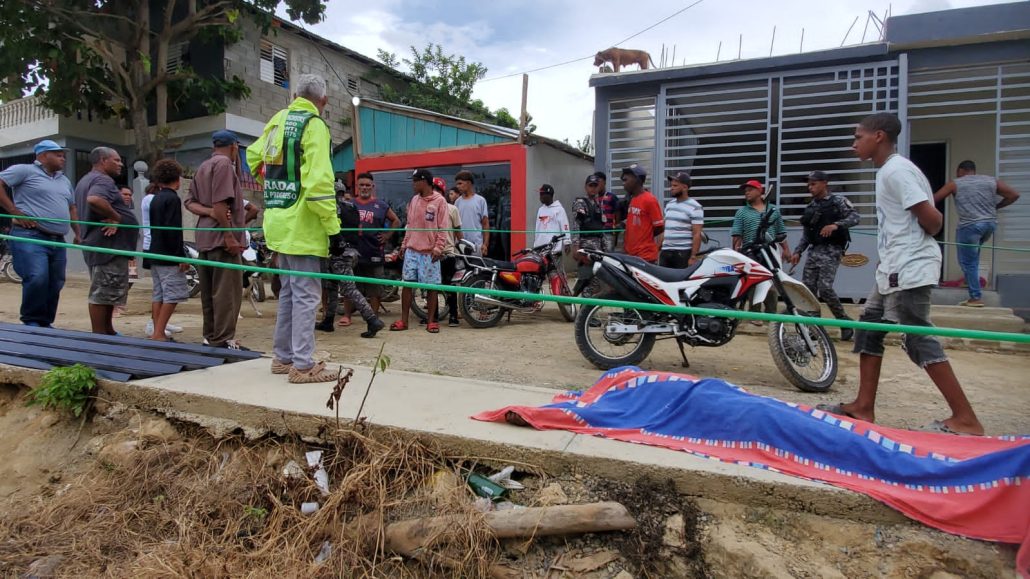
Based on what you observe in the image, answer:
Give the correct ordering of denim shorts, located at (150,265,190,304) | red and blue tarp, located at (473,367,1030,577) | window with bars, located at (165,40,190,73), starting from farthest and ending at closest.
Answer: window with bars, located at (165,40,190,73) < denim shorts, located at (150,265,190,304) < red and blue tarp, located at (473,367,1030,577)

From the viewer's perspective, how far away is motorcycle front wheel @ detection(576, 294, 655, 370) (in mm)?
4387

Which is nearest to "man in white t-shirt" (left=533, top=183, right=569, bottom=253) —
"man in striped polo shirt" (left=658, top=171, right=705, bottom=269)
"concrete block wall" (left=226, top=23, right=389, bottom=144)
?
"man in striped polo shirt" (left=658, top=171, right=705, bottom=269)

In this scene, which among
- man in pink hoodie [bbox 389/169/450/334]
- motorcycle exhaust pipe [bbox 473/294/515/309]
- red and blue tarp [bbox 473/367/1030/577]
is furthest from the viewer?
motorcycle exhaust pipe [bbox 473/294/515/309]

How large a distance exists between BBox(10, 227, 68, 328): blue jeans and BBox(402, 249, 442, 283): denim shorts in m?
2.90

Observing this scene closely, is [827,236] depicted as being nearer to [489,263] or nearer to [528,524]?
[489,263]

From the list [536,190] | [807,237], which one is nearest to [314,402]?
[807,237]

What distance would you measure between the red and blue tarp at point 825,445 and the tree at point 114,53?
1200 centimetres

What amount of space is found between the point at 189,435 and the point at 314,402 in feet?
2.45

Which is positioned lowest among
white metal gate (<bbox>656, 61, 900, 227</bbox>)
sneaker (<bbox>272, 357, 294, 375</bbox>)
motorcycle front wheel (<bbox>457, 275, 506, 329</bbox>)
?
sneaker (<bbox>272, 357, 294, 375</bbox>)

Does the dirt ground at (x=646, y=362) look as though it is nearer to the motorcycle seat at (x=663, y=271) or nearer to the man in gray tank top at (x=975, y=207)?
the motorcycle seat at (x=663, y=271)

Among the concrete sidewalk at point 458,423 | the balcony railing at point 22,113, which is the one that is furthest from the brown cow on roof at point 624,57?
the balcony railing at point 22,113

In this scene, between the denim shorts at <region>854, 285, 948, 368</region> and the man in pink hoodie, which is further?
the man in pink hoodie

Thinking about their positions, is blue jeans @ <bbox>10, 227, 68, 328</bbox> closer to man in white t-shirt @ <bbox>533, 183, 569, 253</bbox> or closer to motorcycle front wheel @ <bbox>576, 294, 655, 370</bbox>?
motorcycle front wheel @ <bbox>576, 294, 655, 370</bbox>

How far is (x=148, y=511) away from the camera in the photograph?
105 inches
